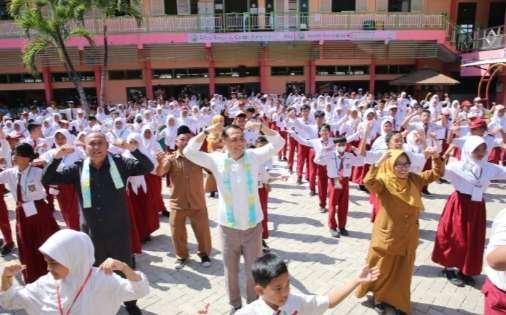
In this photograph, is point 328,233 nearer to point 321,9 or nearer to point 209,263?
point 209,263

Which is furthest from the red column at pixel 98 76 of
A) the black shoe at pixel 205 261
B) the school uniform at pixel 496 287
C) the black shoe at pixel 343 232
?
the school uniform at pixel 496 287

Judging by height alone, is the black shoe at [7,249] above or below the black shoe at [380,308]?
below

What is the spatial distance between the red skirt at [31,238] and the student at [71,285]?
256 centimetres

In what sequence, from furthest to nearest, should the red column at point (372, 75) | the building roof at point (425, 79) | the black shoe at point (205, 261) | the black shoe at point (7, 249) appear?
the red column at point (372, 75)
the building roof at point (425, 79)
the black shoe at point (7, 249)
the black shoe at point (205, 261)

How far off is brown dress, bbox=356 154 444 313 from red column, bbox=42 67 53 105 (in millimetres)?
22960

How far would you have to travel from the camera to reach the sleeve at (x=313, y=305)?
8.25 feet

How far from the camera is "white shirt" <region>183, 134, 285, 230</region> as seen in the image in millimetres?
3846

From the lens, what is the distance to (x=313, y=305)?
2529mm

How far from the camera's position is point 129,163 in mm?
A: 3957

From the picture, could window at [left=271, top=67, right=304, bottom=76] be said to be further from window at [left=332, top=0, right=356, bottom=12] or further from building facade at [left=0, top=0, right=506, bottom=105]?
window at [left=332, top=0, right=356, bottom=12]

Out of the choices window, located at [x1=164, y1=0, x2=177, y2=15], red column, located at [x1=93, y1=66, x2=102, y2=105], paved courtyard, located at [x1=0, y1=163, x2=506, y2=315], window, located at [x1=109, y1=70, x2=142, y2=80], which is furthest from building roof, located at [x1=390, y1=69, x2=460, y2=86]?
red column, located at [x1=93, y1=66, x2=102, y2=105]

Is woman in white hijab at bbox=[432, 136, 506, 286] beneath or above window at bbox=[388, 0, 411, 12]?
beneath

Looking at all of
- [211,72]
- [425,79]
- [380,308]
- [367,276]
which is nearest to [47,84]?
[211,72]

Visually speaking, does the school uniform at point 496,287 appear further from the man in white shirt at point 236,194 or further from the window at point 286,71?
the window at point 286,71
